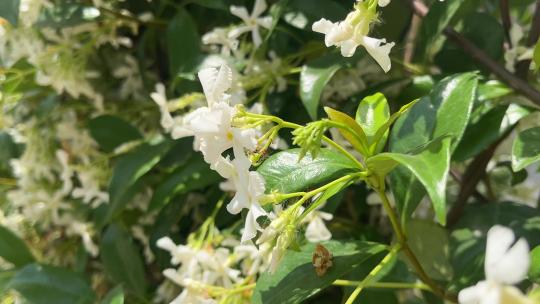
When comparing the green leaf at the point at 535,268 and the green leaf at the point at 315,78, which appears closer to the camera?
the green leaf at the point at 535,268

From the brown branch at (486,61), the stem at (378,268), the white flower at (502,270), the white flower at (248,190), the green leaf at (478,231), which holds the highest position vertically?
the white flower at (502,270)

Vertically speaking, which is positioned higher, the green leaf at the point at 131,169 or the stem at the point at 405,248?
the stem at the point at 405,248

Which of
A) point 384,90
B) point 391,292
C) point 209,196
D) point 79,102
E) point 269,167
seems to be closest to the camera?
point 269,167

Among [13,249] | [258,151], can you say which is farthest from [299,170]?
[13,249]

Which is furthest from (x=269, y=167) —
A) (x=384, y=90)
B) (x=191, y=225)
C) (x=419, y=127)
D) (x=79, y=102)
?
(x=79, y=102)

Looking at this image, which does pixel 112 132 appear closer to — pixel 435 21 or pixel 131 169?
pixel 131 169

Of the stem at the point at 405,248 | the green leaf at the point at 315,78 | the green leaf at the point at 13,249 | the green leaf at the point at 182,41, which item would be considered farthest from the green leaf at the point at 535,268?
the green leaf at the point at 13,249

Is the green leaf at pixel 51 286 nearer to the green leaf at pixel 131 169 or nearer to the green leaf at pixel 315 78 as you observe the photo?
the green leaf at pixel 131 169

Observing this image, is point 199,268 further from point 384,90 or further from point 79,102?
point 79,102

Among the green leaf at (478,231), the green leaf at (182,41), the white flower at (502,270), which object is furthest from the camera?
the green leaf at (182,41)
